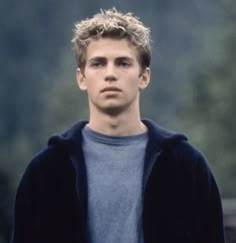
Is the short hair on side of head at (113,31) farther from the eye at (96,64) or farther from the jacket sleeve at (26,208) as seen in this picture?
the jacket sleeve at (26,208)

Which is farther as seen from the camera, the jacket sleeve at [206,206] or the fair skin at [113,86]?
the jacket sleeve at [206,206]

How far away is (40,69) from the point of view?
65438 millimetres

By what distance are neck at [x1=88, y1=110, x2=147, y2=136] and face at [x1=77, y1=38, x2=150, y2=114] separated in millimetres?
26

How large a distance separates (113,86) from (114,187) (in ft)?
1.16

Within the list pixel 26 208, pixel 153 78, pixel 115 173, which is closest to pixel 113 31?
pixel 115 173

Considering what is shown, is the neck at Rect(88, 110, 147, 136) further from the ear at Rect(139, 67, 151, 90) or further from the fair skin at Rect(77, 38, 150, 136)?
the ear at Rect(139, 67, 151, 90)

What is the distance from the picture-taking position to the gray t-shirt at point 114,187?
16.4ft

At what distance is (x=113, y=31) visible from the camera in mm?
5105

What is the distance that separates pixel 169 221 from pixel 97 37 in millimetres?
705

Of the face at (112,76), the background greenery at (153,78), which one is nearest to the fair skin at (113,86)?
the face at (112,76)

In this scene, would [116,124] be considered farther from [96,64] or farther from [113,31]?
[113,31]

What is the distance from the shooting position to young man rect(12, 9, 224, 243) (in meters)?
5.01

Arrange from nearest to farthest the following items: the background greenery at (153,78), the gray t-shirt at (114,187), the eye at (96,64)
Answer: the gray t-shirt at (114,187)
the eye at (96,64)
the background greenery at (153,78)

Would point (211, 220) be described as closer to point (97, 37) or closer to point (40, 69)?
point (97, 37)
